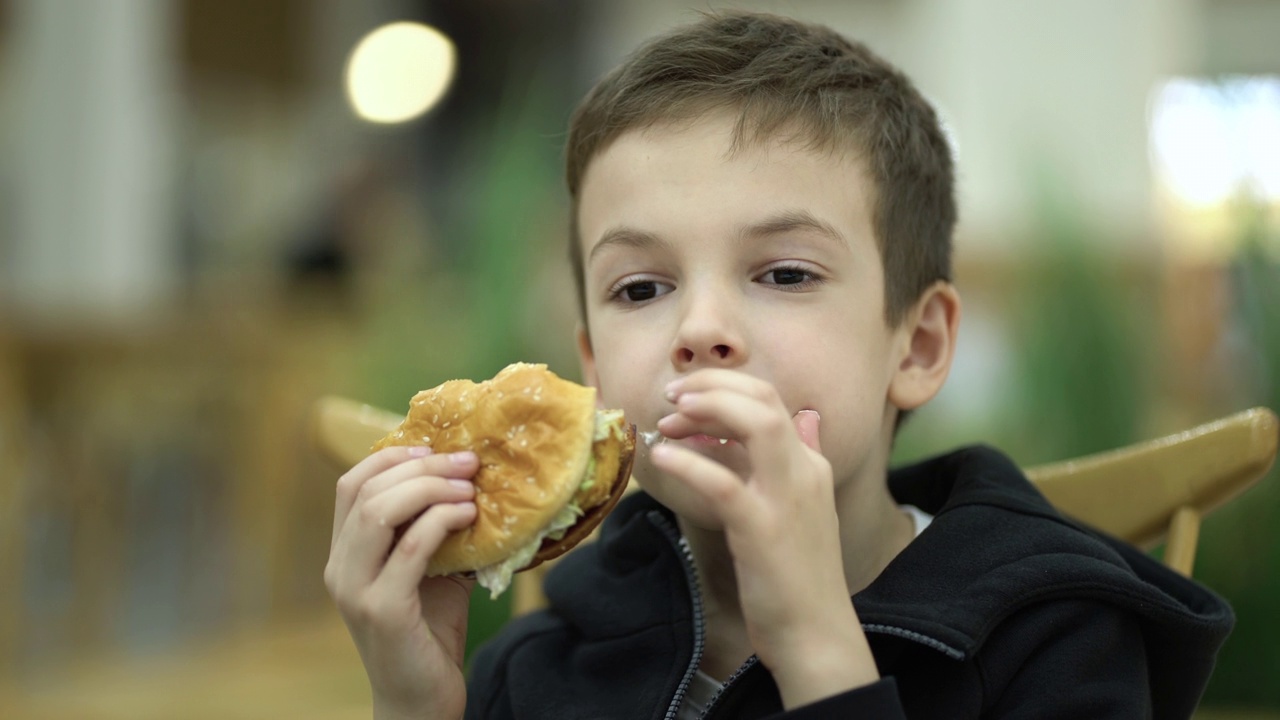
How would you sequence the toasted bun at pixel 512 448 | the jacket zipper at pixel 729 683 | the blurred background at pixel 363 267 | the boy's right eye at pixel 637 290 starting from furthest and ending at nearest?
the blurred background at pixel 363 267
the boy's right eye at pixel 637 290
the jacket zipper at pixel 729 683
the toasted bun at pixel 512 448

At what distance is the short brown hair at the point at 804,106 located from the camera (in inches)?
55.7

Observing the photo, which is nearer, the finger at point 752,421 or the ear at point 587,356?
the finger at point 752,421

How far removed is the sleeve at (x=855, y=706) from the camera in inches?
41.4

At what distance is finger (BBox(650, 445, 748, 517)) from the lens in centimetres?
107

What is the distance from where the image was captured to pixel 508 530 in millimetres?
1159

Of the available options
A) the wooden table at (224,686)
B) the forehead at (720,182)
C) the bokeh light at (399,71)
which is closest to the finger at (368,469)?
the forehead at (720,182)

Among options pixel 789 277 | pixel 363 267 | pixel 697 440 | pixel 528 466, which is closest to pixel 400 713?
pixel 528 466

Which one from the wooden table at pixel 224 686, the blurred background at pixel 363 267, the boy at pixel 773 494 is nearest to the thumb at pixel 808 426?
the boy at pixel 773 494

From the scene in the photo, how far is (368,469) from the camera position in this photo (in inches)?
48.8

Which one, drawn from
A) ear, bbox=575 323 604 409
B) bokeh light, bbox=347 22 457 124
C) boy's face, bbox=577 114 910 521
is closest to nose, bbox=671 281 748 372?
boy's face, bbox=577 114 910 521

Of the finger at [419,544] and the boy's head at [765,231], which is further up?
the boy's head at [765,231]

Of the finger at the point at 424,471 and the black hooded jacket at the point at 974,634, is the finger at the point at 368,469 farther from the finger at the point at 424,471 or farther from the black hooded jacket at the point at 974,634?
the black hooded jacket at the point at 974,634

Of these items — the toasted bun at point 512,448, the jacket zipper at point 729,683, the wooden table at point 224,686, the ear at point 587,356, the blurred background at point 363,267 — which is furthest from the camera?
the blurred background at point 363,267

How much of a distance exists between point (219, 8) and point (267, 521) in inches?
328
